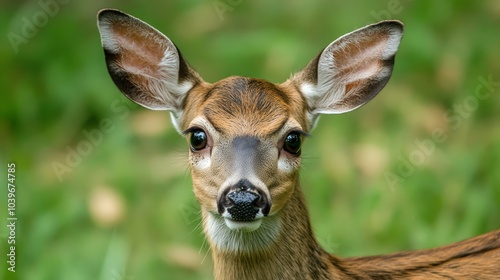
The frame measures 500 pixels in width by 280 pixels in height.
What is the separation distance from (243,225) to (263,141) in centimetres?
47

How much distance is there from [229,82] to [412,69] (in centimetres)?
442

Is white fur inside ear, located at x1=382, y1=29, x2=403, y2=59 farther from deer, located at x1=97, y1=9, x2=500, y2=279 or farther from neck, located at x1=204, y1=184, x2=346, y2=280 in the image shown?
neck, located at x1=204, y1=184, x2=346, y2=280

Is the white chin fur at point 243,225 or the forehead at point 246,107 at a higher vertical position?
the forehead at point 246,107

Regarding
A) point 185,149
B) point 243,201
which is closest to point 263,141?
point 243,201

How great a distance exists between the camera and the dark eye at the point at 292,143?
20.1 ft

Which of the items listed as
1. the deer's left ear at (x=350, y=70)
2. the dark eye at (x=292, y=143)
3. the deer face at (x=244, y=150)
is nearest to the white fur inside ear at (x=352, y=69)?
the deer's left ear at (x=350, y=70)

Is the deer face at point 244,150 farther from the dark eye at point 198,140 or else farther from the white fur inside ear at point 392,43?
the white fur inside ear at point 392,43

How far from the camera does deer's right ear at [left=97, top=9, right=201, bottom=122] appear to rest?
6.57 meters

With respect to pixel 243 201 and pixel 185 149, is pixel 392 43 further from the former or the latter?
pixel 185 149

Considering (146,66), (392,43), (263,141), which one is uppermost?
(392,43)

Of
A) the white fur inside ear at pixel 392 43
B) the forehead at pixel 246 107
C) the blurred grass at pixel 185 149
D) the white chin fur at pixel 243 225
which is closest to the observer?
the white chin fur at pixel 243 225

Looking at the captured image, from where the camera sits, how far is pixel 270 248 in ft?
20.4

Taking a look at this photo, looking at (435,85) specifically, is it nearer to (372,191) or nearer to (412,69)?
(412,69)

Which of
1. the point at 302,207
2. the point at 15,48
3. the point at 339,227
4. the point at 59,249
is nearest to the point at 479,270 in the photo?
the point at 302,207
